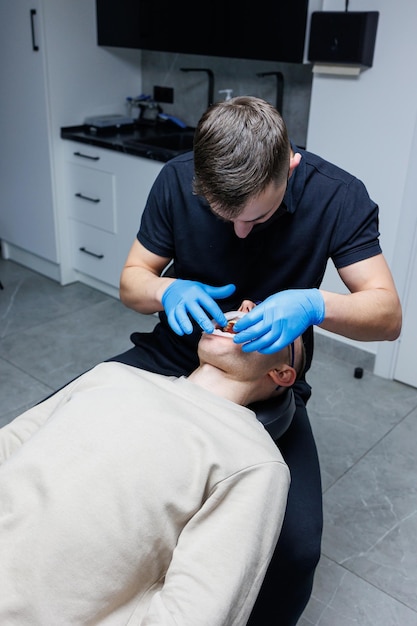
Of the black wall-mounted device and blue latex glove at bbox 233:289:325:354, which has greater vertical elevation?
the black wall-mounted device

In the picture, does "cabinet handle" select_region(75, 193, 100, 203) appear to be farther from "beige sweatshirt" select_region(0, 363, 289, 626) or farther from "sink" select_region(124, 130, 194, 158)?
"beige sweatshirt" select_region(0, 363, 289, 626)

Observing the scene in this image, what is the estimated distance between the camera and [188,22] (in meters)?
2.66

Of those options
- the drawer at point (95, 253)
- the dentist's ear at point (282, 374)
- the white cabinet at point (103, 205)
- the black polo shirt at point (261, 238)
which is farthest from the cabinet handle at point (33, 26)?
the dentist's ear at point (282, 374)

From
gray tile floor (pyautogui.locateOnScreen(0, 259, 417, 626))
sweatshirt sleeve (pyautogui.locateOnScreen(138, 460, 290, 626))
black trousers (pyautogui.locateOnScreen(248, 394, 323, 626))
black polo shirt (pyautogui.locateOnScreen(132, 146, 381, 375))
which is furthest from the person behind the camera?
gray tile floor (pyautogui.locateOnScreen(0, 259, 417, 626))

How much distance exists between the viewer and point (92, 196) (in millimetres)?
3064

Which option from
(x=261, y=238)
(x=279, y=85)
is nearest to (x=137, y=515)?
(x=261, y=238)

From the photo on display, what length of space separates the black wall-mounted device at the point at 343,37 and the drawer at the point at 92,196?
3.84 feet

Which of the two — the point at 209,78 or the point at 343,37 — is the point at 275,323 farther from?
the point at 209,78

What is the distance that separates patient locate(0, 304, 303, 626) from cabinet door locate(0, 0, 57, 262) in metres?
2.32

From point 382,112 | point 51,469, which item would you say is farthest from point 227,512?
point 382,112

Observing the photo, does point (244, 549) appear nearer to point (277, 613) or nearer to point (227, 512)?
point (227, 512)

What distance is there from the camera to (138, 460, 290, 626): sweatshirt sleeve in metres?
0.88

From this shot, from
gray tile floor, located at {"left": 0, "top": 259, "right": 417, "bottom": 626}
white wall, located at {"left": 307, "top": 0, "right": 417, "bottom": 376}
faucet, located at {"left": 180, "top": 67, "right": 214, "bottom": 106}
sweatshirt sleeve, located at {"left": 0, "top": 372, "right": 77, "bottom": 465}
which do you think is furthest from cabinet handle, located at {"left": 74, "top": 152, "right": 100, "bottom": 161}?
sweatshirt sleeve, located at {"left": 0, "top": 372, "right": 77, "bottom": 465}

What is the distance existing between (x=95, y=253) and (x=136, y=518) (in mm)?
2384
